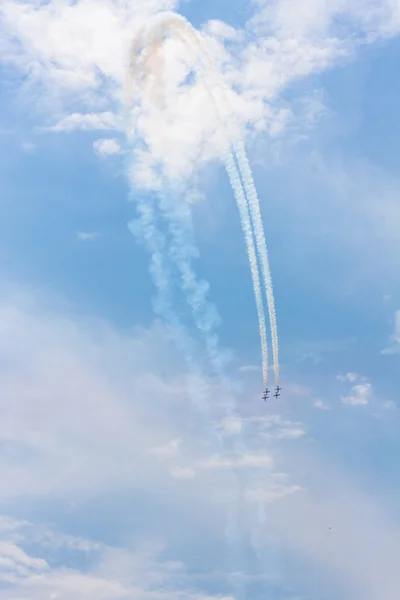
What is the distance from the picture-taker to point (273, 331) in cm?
7325

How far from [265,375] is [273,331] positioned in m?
10.9

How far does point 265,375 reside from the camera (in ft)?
255

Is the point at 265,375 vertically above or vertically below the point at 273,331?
below
